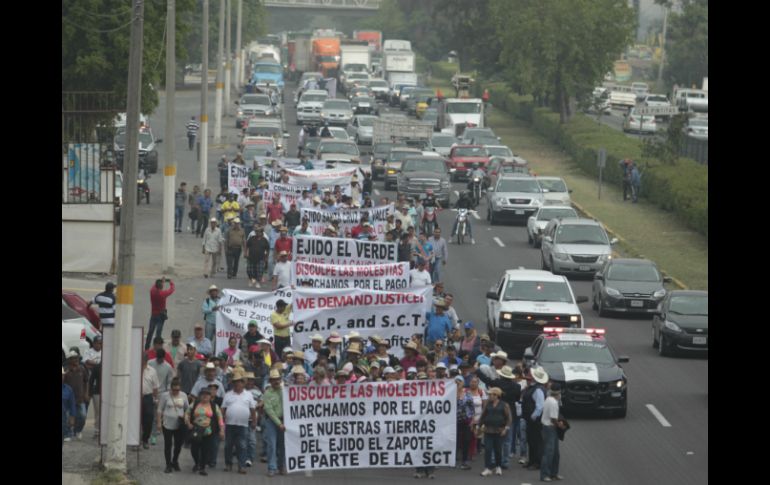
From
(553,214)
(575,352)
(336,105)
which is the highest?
(336,105)

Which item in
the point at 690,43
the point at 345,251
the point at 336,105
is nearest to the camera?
the point at 345,251

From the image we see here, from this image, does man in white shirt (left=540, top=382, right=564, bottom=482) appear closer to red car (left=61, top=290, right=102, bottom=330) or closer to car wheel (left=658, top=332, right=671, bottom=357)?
red car (left=61, top=290, right=102, bottom=330)

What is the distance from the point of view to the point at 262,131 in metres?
71.5

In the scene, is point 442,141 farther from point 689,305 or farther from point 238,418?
point 238,418

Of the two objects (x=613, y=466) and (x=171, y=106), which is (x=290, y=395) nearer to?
(x=613, y=466)

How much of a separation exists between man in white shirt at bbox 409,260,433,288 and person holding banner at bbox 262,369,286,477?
29.3 ft

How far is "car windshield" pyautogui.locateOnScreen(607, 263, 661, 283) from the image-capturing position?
37.6 m

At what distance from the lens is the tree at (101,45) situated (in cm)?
5084

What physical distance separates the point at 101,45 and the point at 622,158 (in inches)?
958

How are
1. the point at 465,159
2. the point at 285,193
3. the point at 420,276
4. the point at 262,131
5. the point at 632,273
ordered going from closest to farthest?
the point at 420,276, the point at 632,273, the point at 285,193, the point at 465,159, the point at 262,131

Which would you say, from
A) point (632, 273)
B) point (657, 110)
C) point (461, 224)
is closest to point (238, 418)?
point (632, 273)

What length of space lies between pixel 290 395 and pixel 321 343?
359cm
